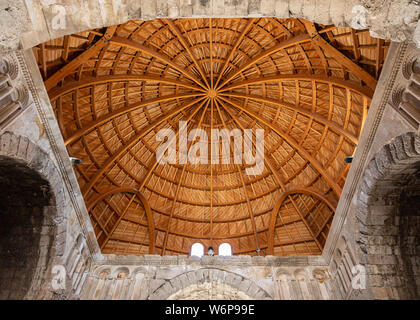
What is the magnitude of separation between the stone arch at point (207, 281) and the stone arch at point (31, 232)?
14.9ft

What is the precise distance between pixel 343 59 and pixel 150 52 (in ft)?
31.4

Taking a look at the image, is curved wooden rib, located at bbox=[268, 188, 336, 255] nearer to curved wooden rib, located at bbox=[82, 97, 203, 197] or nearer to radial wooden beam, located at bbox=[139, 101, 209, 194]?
radial wooden beam, located at bbox=[139, 101, 209, 194]

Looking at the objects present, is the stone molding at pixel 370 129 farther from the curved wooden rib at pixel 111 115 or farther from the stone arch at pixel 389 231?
the curved wooden rib at pixel 111 115

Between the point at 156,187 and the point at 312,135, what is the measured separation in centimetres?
1092

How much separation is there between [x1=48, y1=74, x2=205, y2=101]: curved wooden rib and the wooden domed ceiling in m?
0.07

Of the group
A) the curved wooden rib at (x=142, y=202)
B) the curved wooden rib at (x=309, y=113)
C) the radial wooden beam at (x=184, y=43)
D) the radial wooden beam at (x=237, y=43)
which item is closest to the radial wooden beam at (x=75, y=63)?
the radial wooden beam at (x=184, y=43)

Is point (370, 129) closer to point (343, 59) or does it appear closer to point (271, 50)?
point (343, 59)

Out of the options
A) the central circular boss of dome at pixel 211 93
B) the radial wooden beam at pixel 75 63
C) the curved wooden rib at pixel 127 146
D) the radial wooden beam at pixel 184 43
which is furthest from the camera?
the central circular boss of dome at pixel 211 93

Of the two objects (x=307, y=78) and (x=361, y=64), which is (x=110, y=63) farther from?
(x=361, y=64)

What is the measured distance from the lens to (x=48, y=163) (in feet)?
32.6

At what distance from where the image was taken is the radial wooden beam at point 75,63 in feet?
34.6

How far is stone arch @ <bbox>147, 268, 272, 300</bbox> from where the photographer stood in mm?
12219

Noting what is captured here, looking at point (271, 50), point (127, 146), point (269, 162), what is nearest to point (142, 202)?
point (127, 146)
